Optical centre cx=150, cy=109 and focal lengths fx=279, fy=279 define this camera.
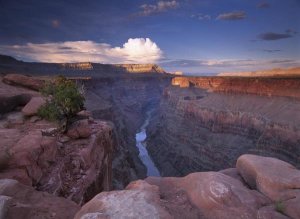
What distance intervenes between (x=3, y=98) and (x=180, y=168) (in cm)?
3267

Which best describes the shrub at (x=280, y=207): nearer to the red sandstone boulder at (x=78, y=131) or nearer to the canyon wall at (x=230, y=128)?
the red sandstone boulder at (x=78, y=131)

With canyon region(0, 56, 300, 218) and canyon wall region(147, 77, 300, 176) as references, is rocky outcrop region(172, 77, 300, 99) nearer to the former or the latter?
canyon wall region(147, 77, 300, 176)

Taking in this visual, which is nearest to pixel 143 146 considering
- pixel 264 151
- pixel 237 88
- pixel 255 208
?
pixel 237 88

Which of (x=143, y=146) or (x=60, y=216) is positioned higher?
(x=60, y=216)

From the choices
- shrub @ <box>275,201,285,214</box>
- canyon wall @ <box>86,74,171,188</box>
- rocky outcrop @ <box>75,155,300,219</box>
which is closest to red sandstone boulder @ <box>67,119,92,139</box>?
rocky outcrop @ <box>75,155,300,219</box>

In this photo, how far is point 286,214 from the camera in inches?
327

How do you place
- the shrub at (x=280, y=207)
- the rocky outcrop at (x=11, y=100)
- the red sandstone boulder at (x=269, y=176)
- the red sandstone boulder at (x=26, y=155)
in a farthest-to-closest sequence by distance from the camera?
the rocky outcrop at (x=11, y=100) < the red sandstone boulder at (x=26, y=155) < the red sandstone boulder at (x=269, y=176) < the shrub at (x=280, y=207)

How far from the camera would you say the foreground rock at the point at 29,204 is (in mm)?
7766

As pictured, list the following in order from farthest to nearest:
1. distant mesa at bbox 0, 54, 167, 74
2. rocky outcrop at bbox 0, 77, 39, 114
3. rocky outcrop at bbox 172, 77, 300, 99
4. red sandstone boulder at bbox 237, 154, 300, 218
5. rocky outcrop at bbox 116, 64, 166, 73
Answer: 1. rocky outcrop at bbox 116, 64, 166, 73
2. distant mesa at bbox 0, 54, 167, 74
3. rocky outcrop at bbox 172, 77, 300, 99
4. rocky outcrop at bbox 0, 77, 39, 114
5. red sandstone boulder at bbox 237, 154, 300, 218

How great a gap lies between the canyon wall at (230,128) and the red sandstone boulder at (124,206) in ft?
97.4

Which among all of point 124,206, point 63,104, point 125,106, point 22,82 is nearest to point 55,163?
point 63,104

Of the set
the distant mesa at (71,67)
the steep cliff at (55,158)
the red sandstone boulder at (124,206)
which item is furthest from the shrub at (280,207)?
the distant mesa at (71,67)

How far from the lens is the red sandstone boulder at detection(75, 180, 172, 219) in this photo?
7172 mm

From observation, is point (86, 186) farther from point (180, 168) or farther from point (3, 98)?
point (180, 168)
